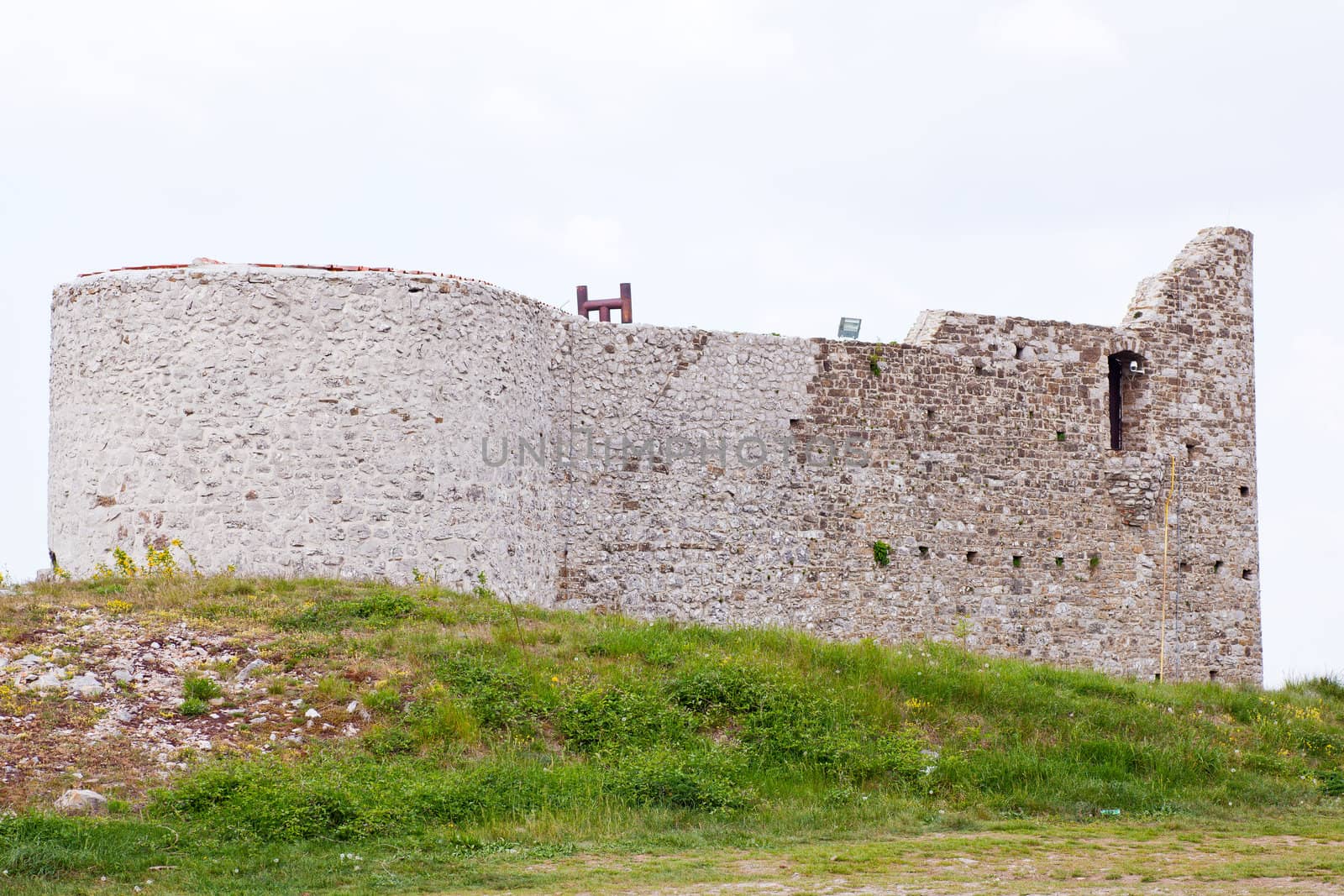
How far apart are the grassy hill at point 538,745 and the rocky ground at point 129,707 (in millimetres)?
31

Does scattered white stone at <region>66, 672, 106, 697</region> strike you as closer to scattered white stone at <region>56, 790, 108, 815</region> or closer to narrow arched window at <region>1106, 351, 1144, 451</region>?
scattered white stone at <region>56, 790, 108, 815</region>

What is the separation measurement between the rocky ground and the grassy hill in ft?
0.10

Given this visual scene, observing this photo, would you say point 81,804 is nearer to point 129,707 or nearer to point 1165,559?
point 129,707

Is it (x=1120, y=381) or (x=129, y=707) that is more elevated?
(x=1120, y=381)

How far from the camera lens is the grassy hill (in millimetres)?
10320

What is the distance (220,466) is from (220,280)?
1.85 m

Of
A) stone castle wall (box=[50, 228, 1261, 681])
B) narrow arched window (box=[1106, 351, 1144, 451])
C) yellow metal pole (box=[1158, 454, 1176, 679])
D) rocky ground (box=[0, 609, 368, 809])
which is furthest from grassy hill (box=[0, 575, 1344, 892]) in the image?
narrow arched window (box=[1106, 351, 1144, 451])

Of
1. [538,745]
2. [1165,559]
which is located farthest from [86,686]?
[1165,559]

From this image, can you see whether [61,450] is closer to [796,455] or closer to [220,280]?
[220,280]

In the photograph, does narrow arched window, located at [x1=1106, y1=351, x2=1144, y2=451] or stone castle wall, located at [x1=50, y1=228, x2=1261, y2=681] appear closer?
stone castle wall, located at [x1=50, y1=228, x2=1261, y2=681]

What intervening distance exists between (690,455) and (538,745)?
713 cm

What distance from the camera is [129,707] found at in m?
12.3

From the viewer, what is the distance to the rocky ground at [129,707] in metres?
11.2

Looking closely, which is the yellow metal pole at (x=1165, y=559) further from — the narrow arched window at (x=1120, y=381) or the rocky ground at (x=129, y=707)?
the rocky ground at (x=129, y=707)
